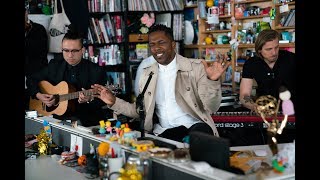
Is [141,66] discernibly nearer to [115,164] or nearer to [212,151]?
[115,164]

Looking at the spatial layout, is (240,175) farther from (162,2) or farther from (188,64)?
(162,2)

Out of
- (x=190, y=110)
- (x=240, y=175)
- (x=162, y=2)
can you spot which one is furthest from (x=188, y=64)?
(x=162, y=2)

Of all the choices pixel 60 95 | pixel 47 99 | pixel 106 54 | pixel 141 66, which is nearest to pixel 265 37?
pixel 60 95

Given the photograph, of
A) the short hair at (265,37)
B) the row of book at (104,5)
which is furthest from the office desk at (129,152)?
the row of book at (104,5)

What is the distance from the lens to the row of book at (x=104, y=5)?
5.59m

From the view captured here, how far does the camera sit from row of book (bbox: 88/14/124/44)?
5.62 meters

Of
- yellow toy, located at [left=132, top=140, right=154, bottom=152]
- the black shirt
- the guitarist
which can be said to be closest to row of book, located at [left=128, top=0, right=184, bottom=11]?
the guitarist

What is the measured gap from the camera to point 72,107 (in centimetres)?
365

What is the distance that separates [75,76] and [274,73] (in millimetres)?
1670

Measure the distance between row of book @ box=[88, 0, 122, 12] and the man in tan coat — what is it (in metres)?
2.77

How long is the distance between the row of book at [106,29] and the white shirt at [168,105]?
2.77 metres

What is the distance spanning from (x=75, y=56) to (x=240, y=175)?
2.50 metres

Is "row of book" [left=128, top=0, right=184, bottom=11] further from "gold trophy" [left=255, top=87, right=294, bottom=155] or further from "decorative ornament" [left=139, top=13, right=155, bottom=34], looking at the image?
"gold trophy" [left=255, top=87, right=294, bottom=155]

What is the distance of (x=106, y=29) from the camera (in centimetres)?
572
